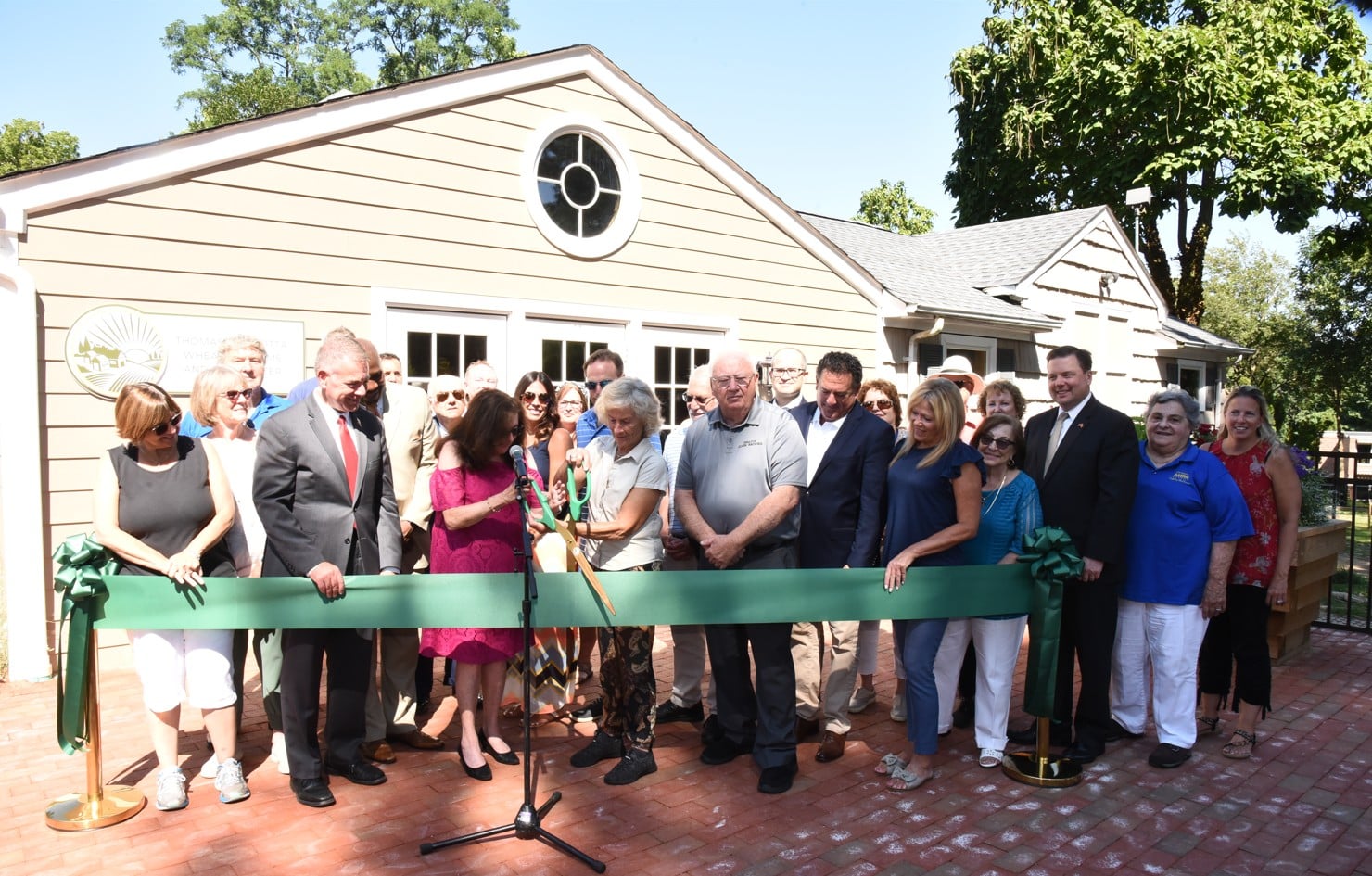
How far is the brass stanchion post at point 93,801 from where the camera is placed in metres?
3.76

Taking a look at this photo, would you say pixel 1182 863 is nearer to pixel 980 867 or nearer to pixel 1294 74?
pixel 980 867

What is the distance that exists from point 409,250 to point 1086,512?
200 inches

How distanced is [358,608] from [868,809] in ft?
7.80

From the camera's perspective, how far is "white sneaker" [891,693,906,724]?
5.16m

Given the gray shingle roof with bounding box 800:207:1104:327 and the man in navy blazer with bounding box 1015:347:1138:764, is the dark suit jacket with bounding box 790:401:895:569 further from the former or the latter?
the gray shingle roof with bounding box 800:207:1104:327

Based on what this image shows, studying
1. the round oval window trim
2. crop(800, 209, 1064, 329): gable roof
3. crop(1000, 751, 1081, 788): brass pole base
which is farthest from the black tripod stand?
crop(800, 209, 1064, 329): gable roof

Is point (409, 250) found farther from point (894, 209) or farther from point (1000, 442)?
point (894, 209)

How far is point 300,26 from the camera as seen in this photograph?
38156 millimetres

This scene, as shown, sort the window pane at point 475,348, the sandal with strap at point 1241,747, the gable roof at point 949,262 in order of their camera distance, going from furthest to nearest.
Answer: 1. the gable roof at point 949,262
2. the window pane at point 475,348
3. the sandal with strap at point 1241,747

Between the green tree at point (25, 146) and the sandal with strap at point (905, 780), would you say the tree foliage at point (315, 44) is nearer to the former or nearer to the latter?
the green tree at point (25, 146)

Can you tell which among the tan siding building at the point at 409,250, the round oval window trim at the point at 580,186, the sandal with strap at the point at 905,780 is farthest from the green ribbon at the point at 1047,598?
the round oval window trim at the point at 580,186

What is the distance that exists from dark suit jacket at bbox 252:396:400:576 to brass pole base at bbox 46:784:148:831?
1.11m

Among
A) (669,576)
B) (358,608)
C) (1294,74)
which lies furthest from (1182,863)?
(1294,74)

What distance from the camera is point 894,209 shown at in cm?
3638
